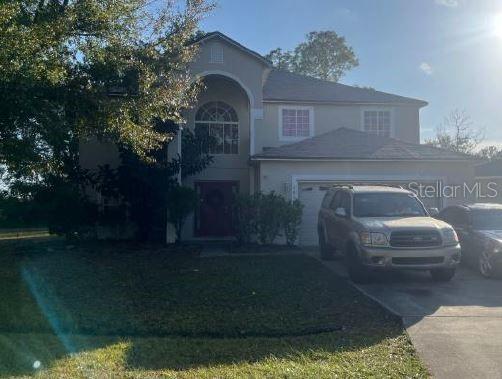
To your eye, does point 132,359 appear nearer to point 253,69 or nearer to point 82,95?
point 82,95

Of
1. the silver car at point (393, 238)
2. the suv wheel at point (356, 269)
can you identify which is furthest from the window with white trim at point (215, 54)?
the suv wheel at point (356, 269)

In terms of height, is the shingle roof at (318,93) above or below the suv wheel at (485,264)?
above

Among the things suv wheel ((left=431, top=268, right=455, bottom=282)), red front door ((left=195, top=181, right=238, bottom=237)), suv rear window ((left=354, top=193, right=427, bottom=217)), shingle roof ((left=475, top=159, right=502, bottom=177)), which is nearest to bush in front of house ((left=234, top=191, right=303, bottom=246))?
red front door ((left=195, top=181, right=238, bottom=237))

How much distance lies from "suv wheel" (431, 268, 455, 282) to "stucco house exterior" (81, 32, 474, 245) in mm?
6520

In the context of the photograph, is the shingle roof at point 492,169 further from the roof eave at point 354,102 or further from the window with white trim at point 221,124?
the window with white trim at point 221,124

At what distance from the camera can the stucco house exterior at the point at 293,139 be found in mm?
17188

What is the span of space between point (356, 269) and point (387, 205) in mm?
2036

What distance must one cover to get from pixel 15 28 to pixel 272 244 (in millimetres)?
10414

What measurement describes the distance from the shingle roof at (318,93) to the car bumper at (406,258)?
36.1 feet

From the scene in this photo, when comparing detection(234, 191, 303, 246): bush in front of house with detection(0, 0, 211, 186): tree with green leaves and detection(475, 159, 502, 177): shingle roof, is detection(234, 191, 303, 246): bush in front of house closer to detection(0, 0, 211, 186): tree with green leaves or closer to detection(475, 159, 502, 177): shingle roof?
detection(0, 0, 211, 186): tree with green leaves

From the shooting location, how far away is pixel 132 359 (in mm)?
6066

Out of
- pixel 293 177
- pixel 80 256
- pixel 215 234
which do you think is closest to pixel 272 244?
pixel 293 177

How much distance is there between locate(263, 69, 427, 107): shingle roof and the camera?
20.6 metres

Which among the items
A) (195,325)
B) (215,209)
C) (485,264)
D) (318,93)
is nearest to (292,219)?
(215,209)
